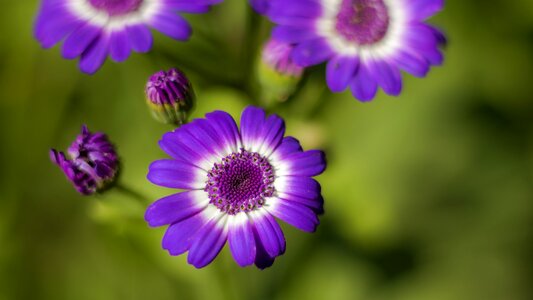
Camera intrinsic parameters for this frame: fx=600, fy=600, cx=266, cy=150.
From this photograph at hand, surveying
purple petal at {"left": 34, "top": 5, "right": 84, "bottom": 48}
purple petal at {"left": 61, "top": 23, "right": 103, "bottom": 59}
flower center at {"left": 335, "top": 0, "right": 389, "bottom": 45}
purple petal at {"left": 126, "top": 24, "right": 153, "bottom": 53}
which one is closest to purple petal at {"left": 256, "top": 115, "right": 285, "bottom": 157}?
purple petal at {"left": 126, "top": 24, "right": 153, "bottom": 53}

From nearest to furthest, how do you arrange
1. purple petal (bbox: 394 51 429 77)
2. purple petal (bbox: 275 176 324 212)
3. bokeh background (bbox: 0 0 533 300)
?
purple petal (bbox: 275 176 324 212) → purple petal (bbox: 394 51 429 77) → bokeh background (bbox: 0 0 533 300)

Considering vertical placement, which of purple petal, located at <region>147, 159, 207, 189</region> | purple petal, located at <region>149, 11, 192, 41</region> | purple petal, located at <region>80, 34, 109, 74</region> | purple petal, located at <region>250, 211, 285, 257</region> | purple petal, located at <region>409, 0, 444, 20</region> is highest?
purple petal, located at <region>409, 0, 444, 20</region>

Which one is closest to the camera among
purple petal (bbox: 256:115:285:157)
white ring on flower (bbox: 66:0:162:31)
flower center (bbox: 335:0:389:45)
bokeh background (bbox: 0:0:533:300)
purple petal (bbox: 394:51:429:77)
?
purple petal (bbox: 256:115:285:157)

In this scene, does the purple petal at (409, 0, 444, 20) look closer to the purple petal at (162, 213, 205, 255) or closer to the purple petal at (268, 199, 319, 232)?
the purple petal at (268, 199, 319, 232)

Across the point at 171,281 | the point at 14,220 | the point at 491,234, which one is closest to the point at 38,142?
the point at 14,220

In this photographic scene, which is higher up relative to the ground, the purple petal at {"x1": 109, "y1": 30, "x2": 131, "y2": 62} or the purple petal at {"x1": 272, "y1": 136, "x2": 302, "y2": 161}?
the purple petal at {"x1": 109, "y1": 30, "x2": 131, "y2": 62}

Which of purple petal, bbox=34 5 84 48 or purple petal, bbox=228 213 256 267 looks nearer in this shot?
purple petal, bbox=228 213 256 267

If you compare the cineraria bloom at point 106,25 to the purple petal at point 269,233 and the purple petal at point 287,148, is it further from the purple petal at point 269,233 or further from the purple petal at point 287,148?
the purple petal at point 269,233

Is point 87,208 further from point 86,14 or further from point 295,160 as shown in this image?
point 295,160
